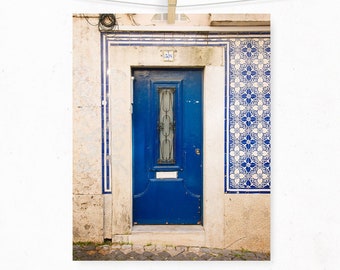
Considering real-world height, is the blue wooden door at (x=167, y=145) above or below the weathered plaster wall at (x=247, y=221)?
above

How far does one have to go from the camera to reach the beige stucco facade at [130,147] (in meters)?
1.66

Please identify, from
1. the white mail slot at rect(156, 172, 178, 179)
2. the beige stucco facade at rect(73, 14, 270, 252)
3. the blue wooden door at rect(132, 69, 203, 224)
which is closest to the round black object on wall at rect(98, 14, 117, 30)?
the beige stucco facade at rect(73, 14, 270, 252)

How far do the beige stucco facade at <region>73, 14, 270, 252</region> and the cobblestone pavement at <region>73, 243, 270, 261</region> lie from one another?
35mm

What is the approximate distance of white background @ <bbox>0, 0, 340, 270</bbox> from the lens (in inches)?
64.2

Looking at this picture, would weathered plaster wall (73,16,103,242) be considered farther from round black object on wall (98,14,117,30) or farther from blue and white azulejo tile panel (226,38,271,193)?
blue and white azulejo tile panel (226,38,271,193)

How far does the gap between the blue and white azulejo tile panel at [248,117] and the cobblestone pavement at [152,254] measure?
0.35 meters

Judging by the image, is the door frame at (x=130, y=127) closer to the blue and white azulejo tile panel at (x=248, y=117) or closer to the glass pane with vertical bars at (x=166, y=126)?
the blue and white azulejo tile panel at (x=248, y=117)

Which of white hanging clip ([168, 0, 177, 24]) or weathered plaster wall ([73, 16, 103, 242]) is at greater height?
white hanging clip ([168, 0, 177, 24])

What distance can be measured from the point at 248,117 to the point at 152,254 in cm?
91

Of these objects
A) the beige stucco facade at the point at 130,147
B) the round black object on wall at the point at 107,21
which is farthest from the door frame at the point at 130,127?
the round black object on wall at the point at 107,21

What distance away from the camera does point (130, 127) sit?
1.69 metres

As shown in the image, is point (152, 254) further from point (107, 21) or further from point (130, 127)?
point (107, 21)
